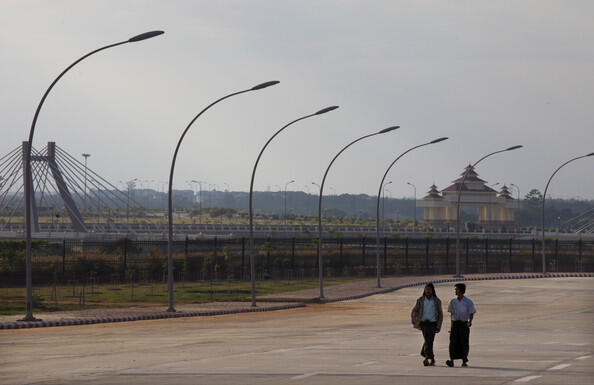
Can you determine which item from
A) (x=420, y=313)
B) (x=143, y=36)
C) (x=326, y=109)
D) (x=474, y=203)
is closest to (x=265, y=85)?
(x=326, y=109)

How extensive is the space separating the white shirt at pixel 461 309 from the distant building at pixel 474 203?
143462 mm

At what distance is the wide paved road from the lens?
56.6 ft

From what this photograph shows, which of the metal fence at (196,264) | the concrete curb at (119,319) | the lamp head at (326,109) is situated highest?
the lamp head at (326,109)

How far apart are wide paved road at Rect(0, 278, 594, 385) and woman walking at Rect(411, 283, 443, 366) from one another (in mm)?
371

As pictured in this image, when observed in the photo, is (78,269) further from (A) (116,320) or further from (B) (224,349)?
(B) (224,349)

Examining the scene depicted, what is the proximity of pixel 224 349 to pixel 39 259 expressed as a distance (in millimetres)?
38722

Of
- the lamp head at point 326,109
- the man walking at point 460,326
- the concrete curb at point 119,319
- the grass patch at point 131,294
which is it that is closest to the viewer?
the man walking at point 460,326

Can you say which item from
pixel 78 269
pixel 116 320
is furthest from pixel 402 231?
pixel 116 320

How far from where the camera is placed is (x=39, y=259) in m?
59.7

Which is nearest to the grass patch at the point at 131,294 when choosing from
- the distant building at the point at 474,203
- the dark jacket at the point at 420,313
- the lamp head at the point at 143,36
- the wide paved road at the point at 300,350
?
the wide paved road at the point at 300,350

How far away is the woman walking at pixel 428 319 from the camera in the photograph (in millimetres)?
18938

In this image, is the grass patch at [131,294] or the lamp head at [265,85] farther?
the grass patch at [131,294]

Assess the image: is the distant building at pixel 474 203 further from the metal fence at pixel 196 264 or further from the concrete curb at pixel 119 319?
the concrete curb at pixel 119 319

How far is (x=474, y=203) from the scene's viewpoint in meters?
164
